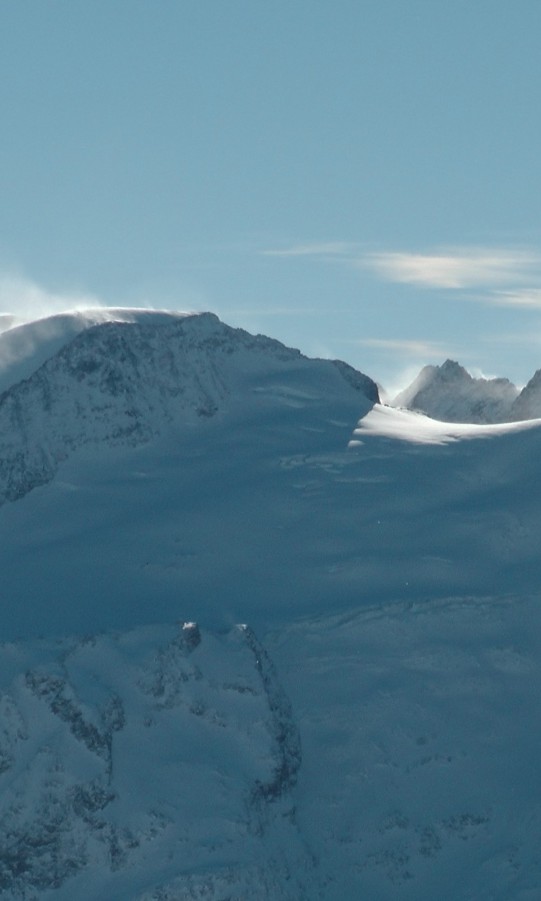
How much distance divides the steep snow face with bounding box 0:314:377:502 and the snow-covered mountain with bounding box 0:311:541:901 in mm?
196

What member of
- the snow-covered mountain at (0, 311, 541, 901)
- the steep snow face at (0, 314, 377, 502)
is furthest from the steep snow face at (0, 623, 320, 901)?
the steep snow face at (0, 314, 377, 502)

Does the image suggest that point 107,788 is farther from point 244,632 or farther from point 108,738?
point 244,632

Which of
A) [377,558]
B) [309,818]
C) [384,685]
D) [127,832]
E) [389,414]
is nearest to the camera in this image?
[127,832]

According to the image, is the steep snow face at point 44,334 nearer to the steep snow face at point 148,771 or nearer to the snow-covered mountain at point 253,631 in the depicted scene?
the snow-covered mountain at point 253,631

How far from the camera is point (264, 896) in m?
108

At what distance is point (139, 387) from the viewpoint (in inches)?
5728

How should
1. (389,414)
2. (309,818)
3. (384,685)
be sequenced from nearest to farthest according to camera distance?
1. (309,818)
2. (384,685)
3. (389,414)

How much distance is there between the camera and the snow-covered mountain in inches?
4281

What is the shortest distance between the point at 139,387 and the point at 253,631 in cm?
2967

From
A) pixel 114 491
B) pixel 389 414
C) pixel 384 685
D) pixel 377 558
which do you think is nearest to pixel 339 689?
pixel 384 685

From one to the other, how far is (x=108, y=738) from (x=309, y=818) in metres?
13.2

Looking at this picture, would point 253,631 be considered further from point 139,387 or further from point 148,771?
point 139,387

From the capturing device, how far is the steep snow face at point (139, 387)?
14112 cm

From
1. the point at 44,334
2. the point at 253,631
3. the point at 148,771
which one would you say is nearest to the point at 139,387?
the point at 44,334
